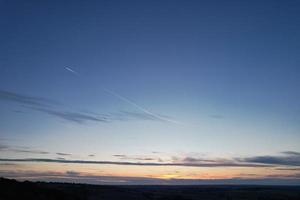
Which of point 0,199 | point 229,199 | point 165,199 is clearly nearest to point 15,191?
point 0,199

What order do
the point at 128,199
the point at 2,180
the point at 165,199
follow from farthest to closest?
the point at 165,199, the point at 128,199, the point at 2,180

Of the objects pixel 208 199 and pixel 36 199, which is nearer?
pixel 36 199

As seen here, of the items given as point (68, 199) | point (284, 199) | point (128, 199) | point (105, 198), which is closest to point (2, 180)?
point (68, 199)

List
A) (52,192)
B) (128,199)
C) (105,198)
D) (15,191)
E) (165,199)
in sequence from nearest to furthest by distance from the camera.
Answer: (15,191)
(52,192)
(105,198)
(128,199)
(165,199)

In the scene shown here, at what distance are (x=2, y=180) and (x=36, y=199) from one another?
6.44m

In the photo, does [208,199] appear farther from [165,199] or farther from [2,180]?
[2,180]

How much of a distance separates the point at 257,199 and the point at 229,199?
8.20 m

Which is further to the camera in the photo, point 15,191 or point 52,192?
point 52,192

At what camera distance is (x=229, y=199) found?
110 m

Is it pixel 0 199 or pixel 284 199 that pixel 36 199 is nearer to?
pixel 0 199

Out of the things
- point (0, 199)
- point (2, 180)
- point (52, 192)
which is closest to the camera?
point (0, 199)

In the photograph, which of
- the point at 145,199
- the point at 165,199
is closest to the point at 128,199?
the point at 145,199

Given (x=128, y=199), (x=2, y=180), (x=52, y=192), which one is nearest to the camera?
(x=2, y=180)

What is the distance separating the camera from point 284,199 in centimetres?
11369
